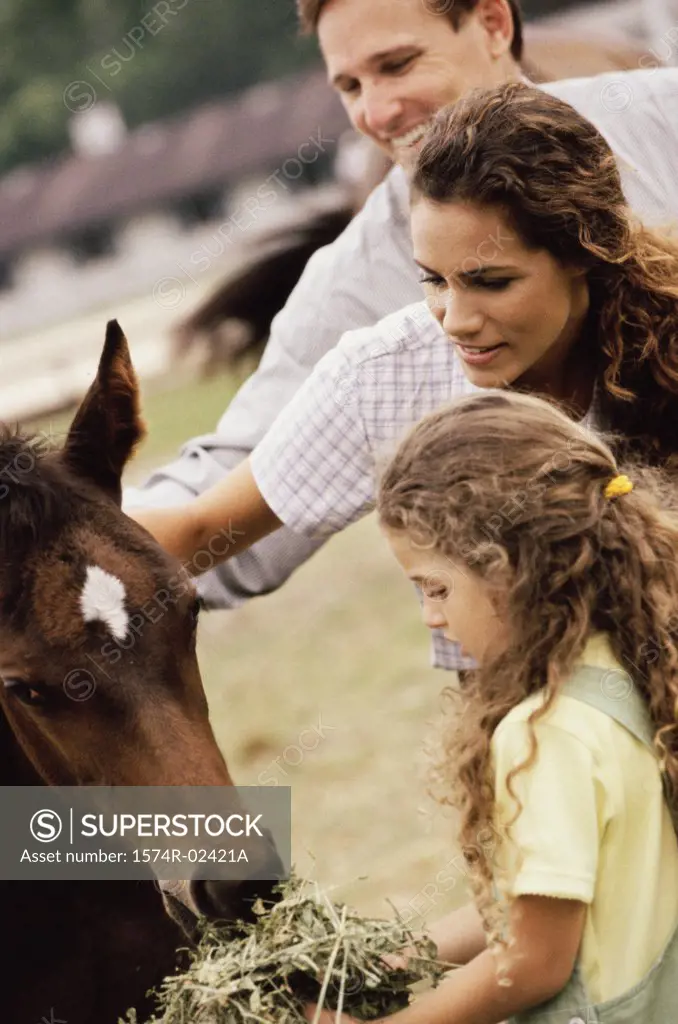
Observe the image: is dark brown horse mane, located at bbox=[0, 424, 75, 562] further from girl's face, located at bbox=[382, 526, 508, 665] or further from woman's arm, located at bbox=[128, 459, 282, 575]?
girl's face, located at bbox=[382, 526, 508, 665]

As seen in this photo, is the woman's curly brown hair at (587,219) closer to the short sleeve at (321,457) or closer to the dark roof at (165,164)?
the short sleeve at (321,457)

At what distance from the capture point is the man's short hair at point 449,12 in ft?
11.1

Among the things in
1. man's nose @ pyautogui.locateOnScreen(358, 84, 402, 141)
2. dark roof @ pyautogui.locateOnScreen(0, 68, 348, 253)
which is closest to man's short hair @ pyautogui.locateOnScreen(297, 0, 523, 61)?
man's nose @ pyautogui.locateOnScreen(358, 84, 402, 141)

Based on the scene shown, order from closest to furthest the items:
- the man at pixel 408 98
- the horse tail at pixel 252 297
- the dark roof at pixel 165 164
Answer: the man at pixel 408 98
the horse tail at pixel 252 297
the dark roof at pixel 165 164

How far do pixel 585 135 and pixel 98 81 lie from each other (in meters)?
29.9

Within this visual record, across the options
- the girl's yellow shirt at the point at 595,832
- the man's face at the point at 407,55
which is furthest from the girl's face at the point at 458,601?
the man's face at the point at 407,55

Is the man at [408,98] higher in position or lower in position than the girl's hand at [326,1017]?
higher

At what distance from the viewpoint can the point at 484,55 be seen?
3.45 metres

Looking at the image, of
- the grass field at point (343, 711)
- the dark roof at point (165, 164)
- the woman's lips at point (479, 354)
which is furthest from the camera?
the dark roof at point (165, 164)

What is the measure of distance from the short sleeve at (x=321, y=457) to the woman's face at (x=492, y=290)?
1.01ft

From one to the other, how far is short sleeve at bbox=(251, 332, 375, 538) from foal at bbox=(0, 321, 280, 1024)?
1.06 ft

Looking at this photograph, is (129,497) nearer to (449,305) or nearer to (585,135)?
(449,305)

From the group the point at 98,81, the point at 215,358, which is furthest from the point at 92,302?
the point at 215,358

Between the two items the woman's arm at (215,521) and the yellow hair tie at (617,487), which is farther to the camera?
the woman's arm at (215,521)
